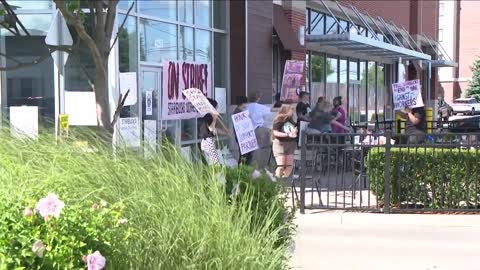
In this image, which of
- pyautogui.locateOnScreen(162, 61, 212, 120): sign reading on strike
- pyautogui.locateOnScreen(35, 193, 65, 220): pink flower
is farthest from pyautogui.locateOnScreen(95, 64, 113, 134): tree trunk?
pyautogui.locateOnScreen(162, 61, 212, 120): sign reading on strike

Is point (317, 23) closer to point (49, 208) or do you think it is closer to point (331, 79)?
point (331, 79)

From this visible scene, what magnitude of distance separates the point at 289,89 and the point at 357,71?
466 inches

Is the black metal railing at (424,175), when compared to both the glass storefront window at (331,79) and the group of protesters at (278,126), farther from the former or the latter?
the glass storefront window at (331,79)

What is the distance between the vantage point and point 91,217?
329 cm

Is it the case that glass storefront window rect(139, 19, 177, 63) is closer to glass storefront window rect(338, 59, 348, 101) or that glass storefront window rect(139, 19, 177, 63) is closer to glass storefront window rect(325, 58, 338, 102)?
glass storefront window rect(325, 58, 338, 102)

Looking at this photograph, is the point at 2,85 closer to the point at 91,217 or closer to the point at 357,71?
the point at 91,217

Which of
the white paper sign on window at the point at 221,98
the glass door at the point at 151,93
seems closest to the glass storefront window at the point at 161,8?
the glass door at the point at 151,93

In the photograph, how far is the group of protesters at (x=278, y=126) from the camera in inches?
456

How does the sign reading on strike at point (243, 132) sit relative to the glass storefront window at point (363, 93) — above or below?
below

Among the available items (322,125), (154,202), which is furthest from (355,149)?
(154,202)

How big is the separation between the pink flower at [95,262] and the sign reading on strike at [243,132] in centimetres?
897

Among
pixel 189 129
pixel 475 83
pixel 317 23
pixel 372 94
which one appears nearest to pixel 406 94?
pixel 189 129

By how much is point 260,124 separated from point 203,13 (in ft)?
11.2

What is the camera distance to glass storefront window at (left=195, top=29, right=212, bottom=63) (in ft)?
51.5
